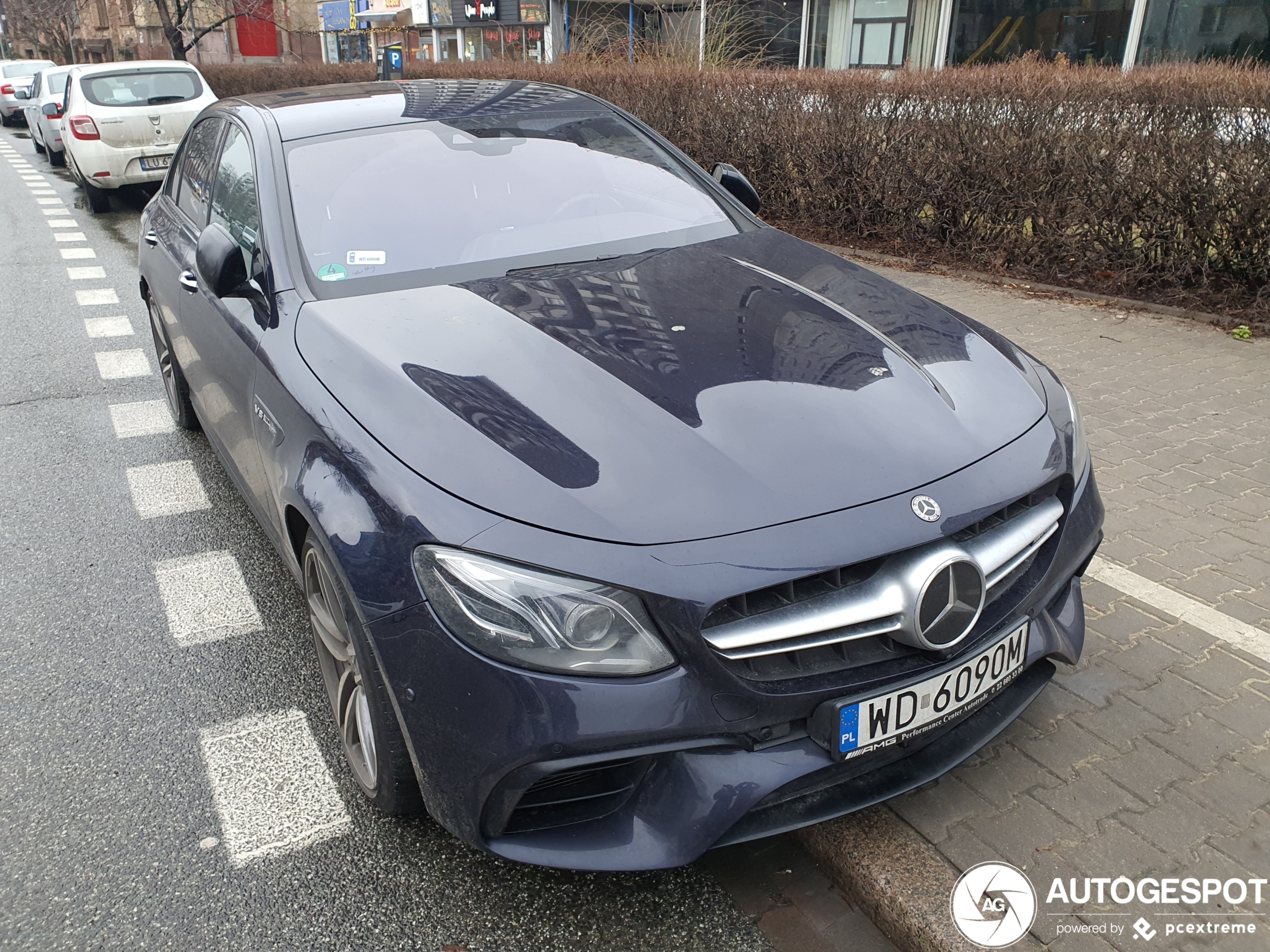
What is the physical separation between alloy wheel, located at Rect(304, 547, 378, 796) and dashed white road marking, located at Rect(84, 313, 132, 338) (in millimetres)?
5132

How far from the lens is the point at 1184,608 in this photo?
10.2ft

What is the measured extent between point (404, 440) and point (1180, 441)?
3701mm

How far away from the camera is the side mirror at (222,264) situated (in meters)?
2.89

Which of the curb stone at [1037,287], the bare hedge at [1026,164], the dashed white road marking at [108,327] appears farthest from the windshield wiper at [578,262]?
the dashed white road marking at [108,327]

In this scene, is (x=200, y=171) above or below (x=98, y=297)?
above

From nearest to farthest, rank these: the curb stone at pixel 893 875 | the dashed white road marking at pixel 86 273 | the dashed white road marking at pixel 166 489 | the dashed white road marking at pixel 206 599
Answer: the curb stone at pixel 893 875, the dashed white road marking at pixel 206 599, the dashed white road marking at pixel 166 489, the dashed white road marking at pixel 86 273

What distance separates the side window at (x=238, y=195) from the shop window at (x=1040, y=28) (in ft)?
66.2

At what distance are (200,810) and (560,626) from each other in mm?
1287

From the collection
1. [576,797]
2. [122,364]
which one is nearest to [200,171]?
[122,364]

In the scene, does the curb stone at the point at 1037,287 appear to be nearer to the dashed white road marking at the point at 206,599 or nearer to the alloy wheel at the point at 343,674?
the dashed white road marking at the point at 206,599

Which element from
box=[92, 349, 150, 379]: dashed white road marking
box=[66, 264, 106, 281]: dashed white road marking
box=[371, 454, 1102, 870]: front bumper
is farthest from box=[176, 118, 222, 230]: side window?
box=[66, 264, 106, 281]: dashed white road marking

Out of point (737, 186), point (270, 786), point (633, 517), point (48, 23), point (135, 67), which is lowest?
point (270, 786)

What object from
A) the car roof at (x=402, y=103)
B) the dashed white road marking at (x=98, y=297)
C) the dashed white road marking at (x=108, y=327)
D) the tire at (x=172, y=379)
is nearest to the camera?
the car roof at (x=402, y=103)

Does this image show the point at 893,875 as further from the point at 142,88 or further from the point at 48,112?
the point at 48,112
